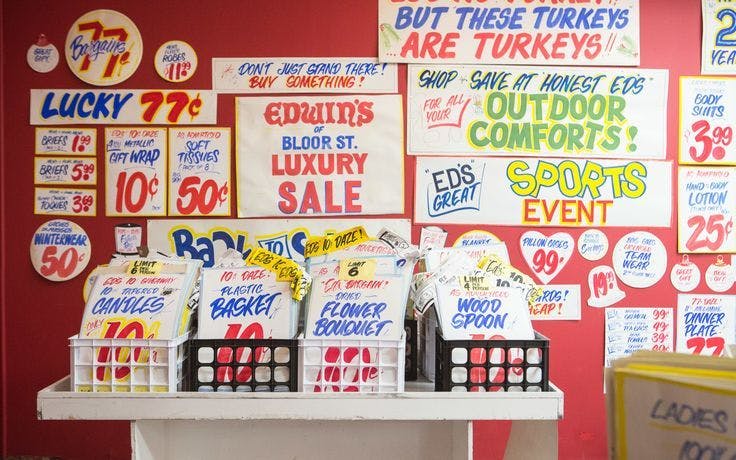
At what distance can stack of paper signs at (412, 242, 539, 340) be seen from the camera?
5.13ft

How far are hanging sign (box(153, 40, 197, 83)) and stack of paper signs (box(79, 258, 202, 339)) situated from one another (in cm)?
166

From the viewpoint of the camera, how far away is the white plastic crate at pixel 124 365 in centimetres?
150

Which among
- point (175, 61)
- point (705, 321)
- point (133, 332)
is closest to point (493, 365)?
point (133, 332)

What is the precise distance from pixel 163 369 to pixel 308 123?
6.04 feet

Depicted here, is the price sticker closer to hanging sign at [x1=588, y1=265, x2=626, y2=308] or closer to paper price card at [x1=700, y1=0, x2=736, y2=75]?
hanging sign at [x1=588, y1=265, x2=626, y2=308]

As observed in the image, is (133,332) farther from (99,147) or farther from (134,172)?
(99,147)

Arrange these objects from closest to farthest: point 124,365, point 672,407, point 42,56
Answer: point 672,407 → point 124,365 → point 42,56

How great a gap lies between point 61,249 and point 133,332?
1853 mm

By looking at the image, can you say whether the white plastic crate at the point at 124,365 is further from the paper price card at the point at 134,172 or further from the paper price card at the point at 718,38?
the paper price card at the point at 718,38

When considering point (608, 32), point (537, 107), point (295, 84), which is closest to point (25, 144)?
point (295, 84)

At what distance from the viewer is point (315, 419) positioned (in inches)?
59.9

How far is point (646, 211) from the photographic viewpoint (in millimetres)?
3135

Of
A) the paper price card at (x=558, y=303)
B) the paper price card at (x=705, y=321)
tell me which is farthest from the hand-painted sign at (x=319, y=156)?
the paper price card at (x=705, y=321)

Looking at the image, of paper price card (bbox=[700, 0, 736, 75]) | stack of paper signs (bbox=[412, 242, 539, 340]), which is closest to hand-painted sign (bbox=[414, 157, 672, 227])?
paper price card (bbox=[700, 0, 736, 75])
